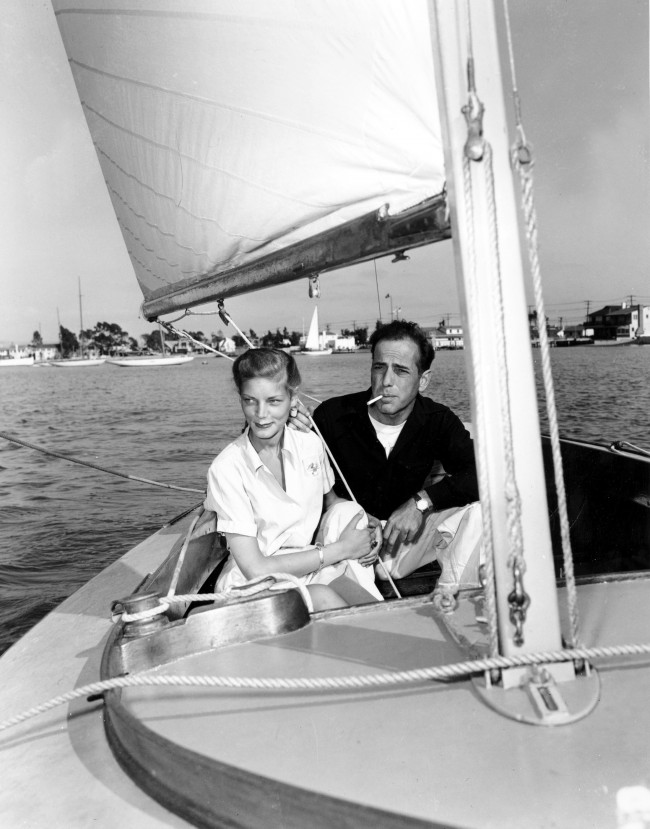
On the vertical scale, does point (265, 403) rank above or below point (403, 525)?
above

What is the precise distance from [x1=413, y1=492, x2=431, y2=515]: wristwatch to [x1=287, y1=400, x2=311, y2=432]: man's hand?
2.03 ft

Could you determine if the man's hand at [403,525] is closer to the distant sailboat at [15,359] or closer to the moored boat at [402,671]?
the moored boat at [402,671]

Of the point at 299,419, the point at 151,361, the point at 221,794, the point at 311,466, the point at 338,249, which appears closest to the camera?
the point at 221,794

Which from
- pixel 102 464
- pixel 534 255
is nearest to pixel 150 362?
pixel 102 464

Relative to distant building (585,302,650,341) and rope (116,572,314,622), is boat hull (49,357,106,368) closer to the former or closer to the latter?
distant building (585,302,650,341)

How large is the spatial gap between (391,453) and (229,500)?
1014mm

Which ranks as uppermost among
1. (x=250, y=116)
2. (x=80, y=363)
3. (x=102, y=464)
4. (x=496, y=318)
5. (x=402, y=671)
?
(x=80, y=363)


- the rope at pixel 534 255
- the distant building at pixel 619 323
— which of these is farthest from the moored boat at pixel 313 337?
Result: the distant building at pixel 619 323

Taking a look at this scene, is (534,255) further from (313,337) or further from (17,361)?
(17,361)

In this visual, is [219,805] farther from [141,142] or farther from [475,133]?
[141,142]

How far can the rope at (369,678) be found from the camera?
4.58 ft

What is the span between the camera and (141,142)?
2779mm

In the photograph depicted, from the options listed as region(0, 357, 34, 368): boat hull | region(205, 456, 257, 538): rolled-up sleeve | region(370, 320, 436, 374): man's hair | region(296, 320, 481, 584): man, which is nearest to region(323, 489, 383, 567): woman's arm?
region(296, 320, 481, 584): man

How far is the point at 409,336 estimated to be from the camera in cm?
323
